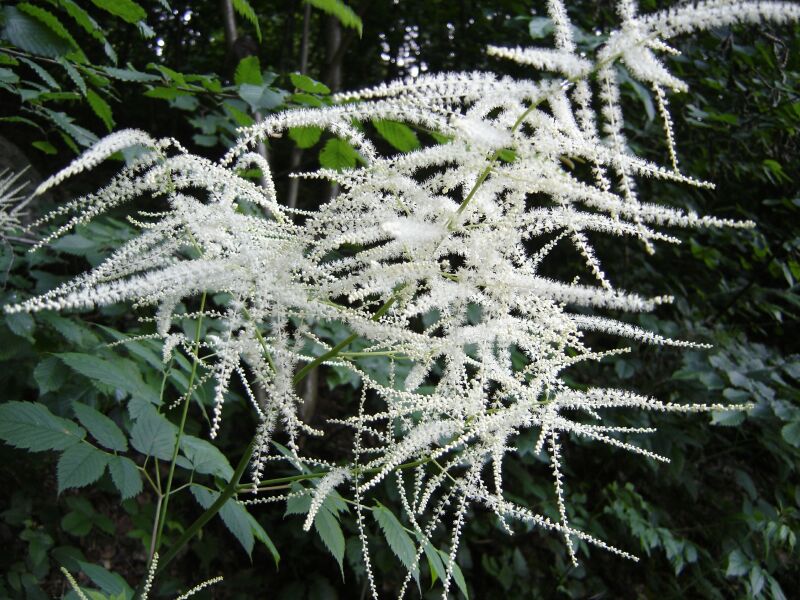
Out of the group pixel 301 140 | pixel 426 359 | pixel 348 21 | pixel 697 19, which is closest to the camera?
pixel 697 19

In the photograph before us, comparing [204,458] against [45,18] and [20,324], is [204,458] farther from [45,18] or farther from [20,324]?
[45,18]

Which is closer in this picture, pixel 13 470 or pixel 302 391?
pixel 13 470

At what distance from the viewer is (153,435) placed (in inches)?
72.0

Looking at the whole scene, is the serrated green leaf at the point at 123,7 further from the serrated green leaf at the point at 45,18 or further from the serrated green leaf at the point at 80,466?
the serrated green leaf at the point at 80,466

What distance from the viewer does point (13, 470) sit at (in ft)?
11.4

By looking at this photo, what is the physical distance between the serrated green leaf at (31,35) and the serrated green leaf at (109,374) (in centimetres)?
87

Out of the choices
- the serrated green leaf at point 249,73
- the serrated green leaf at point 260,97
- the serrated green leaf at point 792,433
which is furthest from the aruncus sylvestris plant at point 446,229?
the serrated green leaf at point 792,433

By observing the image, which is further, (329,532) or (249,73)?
(249,73)

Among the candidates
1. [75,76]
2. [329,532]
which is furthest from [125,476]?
[75,76]

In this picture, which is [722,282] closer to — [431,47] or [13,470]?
[431,47]

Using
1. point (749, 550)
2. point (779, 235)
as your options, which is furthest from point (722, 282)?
point (749, 550)

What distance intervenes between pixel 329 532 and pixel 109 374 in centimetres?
81

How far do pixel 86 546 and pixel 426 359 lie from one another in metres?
3.98

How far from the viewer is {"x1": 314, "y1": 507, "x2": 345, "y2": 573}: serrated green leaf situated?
170 centimetres
